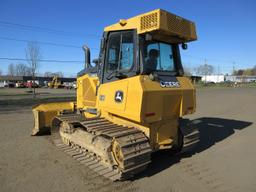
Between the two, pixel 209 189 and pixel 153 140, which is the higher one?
pixel 153 140

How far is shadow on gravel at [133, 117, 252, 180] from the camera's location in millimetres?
6166

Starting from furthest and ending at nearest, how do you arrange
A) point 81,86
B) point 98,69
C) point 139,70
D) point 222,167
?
point 81,86
point 98,69
point 222,167
point 139,70

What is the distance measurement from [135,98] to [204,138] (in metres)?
4.65

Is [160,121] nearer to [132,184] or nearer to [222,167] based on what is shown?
[132,184]

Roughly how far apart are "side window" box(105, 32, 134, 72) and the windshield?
0.32 metres

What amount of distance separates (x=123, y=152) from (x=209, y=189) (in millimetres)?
1687

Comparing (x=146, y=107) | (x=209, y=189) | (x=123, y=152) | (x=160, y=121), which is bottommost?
(x=209, y=189)

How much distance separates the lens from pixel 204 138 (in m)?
8.91

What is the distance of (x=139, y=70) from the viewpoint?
5.43m

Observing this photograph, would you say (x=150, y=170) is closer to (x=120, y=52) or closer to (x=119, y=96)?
(x=119, y=96)

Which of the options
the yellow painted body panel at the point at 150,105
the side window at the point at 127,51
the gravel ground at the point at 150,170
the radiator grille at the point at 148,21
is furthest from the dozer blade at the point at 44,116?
the radiator grille at the point at 148,21

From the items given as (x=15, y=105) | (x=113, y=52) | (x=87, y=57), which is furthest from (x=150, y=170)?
(x=15, y=105)

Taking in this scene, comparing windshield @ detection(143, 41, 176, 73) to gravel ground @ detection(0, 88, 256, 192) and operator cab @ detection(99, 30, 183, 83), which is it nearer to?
operator cab @ detection(99, 30, 183, 83)

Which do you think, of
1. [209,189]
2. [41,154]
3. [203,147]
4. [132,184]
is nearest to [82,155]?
→ [41,154]
